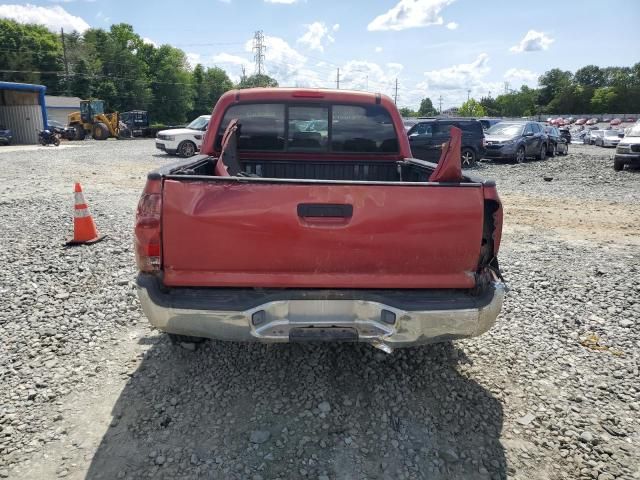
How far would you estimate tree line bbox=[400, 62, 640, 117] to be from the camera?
98438 millimetres

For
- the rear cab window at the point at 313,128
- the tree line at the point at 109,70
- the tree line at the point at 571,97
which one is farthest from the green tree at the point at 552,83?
the rear cab window at the point at 313,128

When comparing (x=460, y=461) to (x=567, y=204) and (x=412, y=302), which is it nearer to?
(x=412, y=302)

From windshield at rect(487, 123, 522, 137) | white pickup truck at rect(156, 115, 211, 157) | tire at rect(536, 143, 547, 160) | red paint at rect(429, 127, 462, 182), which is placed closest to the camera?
red paint at rect(429, 127, 462, 182)

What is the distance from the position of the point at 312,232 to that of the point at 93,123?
40363 mm

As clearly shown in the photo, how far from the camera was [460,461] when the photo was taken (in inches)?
105

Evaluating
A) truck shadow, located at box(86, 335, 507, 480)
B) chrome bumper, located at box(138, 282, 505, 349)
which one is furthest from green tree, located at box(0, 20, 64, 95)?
chrome bumper, located at box(138, 282, 505, 349)

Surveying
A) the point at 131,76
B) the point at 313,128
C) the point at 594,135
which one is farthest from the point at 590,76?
the point at 313,128

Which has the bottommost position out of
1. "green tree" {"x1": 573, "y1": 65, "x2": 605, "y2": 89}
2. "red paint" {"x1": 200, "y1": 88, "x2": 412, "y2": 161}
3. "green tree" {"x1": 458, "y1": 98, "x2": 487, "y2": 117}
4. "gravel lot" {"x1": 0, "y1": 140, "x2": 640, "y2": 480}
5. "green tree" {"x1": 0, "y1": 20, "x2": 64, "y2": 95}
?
"gravel lot" {"x1": 0, "y1": 140, "x2": 640, "y2": 480}

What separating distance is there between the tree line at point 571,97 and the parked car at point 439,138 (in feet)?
258

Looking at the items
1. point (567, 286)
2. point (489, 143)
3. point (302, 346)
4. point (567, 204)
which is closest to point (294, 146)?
point (302, 346)

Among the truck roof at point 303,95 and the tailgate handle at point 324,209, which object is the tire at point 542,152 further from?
the tailgate handle at point 324,209

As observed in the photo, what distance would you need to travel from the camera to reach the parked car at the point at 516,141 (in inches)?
773

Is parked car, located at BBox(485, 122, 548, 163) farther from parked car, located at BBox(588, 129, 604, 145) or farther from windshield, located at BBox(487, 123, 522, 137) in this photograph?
parked car, located at BBox(588, 129, 604, 145)

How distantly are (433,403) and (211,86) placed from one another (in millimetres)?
93072
